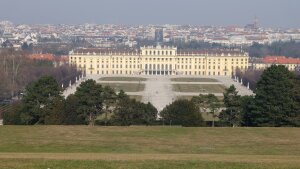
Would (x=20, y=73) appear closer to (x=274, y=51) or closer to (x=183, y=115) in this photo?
(x=183, y=115)

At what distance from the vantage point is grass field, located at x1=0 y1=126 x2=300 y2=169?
889 centimetres

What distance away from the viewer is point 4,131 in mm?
12984

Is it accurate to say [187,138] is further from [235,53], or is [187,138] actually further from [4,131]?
[235,53]

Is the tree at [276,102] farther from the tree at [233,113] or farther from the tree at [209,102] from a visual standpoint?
the tree at [209,102]

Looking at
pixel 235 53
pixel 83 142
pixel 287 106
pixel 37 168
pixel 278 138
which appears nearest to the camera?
pixel 37 168

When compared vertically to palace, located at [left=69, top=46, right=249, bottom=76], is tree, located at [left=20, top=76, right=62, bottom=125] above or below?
above

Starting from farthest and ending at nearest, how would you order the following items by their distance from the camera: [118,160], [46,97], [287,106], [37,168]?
[46,97], [287,106], [118,160], [37,168]

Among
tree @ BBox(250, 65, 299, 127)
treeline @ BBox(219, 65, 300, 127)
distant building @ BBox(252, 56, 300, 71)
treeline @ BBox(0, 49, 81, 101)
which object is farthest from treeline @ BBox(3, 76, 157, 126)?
distant building @ BBox(252, 56, 300, 71)

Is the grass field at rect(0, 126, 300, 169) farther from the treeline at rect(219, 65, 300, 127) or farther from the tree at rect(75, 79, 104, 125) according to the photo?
the tree at rect(75, 79, 104, 125)

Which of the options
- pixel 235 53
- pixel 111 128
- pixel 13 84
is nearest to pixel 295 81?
pixel 111 128

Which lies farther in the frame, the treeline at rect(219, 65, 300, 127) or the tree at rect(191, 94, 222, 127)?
the tree at rect(191, 94, 222, 127)

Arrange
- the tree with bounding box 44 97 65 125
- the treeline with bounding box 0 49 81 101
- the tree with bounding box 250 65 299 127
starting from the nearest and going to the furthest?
1. the tree with bounding box 250 65 299 127
2. the tree with bounding box 44 97 65 125
3. the treeline with bounding box 0 49 81 101

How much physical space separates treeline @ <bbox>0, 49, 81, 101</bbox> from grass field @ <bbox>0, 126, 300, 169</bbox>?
67.9ft

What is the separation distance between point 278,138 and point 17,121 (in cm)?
814
